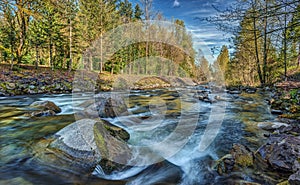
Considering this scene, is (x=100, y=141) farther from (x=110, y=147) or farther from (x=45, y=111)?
(x=45, y=111)

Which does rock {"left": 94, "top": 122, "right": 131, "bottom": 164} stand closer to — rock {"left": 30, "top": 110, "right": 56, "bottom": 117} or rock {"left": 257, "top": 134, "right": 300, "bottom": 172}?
rock {"left": 257, "top": 134, "right": 300, "bottom": 172}

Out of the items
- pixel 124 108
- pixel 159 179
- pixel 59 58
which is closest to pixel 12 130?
pixel 124 108

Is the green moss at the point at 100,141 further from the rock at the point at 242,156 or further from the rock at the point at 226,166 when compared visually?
the rock at the point at 242,156

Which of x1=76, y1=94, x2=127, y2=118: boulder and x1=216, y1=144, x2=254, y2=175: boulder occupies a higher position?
x1=76, y1=94, x2=127, y2=118: boulder

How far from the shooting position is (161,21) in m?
30.0

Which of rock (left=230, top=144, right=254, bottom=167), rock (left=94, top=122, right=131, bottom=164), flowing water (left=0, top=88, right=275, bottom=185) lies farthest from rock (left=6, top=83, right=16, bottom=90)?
rock (left=230, top=144, right=254, bottom=167)

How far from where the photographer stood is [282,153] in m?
3.04

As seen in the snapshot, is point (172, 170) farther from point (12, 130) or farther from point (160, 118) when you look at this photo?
point (12, 130)

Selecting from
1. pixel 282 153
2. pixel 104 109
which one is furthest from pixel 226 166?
pixel 104 109

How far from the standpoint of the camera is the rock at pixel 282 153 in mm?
2883

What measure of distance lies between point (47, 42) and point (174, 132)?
2111 cm

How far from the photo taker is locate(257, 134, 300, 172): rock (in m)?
2.88

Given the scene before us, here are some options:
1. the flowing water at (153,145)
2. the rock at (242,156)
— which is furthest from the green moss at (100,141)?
the rock at (242,156)

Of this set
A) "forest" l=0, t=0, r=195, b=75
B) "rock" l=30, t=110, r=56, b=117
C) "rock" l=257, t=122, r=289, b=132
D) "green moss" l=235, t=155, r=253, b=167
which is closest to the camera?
"green moss" l=235, t=155, r=253, b=167
